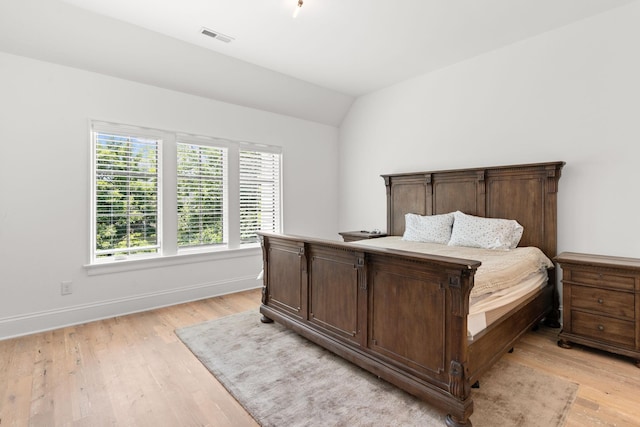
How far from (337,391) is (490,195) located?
2.74 metres

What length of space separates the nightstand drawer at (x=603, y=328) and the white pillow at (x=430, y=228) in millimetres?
1311

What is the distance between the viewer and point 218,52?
3.62 metres

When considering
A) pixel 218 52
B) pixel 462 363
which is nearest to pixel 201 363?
pixel 462 363

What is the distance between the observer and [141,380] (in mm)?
2217

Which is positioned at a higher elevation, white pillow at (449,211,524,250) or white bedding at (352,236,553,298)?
white pillow at (449,211,524,250)

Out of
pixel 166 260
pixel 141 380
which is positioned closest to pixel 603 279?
pixel 141 380

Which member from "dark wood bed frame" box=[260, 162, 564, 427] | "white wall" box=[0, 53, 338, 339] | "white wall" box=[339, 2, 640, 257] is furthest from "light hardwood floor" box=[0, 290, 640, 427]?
"white wall" box=[339, 2, 640, 257]

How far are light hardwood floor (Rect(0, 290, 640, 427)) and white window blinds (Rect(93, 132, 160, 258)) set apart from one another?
931 mm

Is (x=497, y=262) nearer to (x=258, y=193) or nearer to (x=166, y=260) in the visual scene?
(x=258, y=193)

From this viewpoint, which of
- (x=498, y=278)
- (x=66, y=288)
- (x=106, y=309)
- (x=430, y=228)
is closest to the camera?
(x=498, y=278)

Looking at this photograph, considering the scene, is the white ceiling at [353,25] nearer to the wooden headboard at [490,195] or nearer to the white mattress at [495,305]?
the wooden headboard at [490,195]

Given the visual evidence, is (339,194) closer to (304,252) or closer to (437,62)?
(437,62)

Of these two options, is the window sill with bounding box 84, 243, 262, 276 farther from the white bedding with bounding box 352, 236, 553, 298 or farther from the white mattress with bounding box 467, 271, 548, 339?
the white mattress with bounding box 467, 271, 548, 339

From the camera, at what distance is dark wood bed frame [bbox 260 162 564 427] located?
5.66 feet
